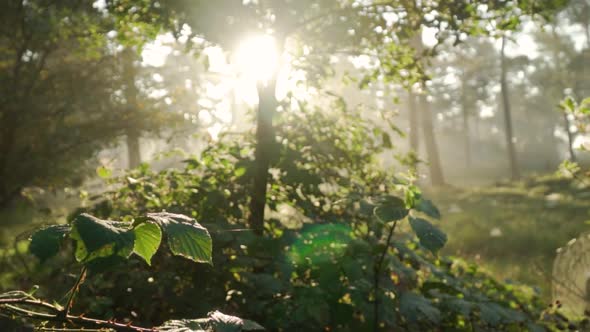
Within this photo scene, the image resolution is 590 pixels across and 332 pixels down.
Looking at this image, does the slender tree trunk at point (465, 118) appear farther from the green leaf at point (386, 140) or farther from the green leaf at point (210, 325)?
the green leaf at point (210, 325)

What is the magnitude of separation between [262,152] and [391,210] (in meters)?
1.94

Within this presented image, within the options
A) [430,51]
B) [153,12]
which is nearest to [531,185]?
[430,51]

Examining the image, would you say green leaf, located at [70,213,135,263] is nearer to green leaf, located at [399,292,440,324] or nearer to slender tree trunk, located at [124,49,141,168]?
green leaf, located at [399,292,440,324]

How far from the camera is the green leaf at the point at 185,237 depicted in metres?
1.16

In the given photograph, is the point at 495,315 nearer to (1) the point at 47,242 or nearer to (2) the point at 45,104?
(1) the point at 47,242

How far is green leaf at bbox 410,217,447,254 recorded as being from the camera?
72.6 inches

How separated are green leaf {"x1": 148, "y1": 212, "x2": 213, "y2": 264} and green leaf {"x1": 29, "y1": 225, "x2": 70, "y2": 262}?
21 cm

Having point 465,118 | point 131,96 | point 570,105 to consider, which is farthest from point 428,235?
point 465,118

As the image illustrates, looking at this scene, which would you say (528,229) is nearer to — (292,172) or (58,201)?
(292,172)

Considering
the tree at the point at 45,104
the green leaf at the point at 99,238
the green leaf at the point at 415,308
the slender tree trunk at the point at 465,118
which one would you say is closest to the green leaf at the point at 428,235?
the green leaf at the point at 415,308

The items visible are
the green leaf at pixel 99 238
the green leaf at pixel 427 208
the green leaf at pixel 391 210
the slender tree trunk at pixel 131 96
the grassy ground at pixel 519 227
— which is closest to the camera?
the green leaf at pixel 99 238

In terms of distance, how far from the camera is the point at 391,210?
191 cm

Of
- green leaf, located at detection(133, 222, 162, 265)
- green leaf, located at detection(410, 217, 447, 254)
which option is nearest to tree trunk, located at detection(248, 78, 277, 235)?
green leaf, located at detection(410, 217, 447, 254)

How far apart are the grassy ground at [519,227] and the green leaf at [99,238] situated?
5.33 meters
